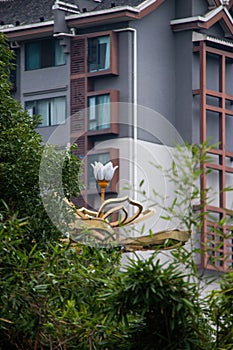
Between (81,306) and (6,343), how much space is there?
393mm

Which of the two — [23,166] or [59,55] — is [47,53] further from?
[23,166]

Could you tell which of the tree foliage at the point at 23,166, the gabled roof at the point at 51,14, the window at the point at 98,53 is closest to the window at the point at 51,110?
the window at the point at 98,53

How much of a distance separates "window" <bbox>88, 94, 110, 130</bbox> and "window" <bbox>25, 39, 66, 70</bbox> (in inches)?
54.8

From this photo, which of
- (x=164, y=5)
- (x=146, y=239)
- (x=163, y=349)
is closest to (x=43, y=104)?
(x=164, y=5)

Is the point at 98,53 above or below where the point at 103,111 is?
above

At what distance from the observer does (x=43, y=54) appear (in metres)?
27.9

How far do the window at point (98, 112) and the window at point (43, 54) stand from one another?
1.39 meters

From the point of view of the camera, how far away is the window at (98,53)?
2670 centimetres

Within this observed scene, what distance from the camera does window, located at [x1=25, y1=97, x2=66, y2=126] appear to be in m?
27.3

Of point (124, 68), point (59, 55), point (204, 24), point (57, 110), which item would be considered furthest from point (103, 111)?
point (204, 24)

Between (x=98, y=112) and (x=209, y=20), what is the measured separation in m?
3.19

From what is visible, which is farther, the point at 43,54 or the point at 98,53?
the point at 43,54

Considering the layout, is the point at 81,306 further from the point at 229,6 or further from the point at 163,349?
the point at 229,6

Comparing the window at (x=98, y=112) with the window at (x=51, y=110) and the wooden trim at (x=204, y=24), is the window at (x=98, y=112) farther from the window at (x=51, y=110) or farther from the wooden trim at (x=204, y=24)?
the wooden trim at (x=204, y=24)
